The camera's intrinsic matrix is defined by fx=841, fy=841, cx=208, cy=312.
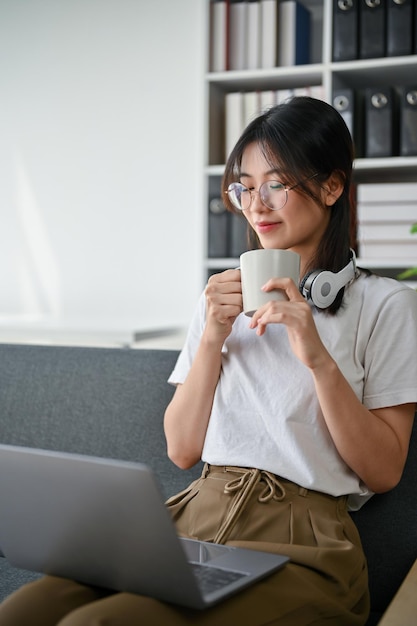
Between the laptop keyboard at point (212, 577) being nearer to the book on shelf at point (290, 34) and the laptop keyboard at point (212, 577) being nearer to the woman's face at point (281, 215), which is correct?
the woman's face at point (281, 215)

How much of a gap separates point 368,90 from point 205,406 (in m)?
1.90

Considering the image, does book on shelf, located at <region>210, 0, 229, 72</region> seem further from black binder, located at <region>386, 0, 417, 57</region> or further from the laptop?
the laptop

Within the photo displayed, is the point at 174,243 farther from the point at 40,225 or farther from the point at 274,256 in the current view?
the point at 274,256

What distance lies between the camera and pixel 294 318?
46.3 inches

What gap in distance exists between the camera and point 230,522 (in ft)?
4.02

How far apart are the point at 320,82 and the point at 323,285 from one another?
80.4 inches

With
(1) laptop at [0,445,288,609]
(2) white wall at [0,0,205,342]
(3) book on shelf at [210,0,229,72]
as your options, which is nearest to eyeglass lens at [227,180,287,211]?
(1) laptop at [0,445,288,609]

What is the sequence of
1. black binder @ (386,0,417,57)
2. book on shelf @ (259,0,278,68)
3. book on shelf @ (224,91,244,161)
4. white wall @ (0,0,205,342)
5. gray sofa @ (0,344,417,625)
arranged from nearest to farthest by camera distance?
gray sofa @ (0,344,417,625) → black binder @ (386,0,417,57) → book on shelf @ (259,0,278,68) → book on shelf @ (224,91,244,161) → white wall @ (0,0,205,342)

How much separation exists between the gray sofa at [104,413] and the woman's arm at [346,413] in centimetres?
15

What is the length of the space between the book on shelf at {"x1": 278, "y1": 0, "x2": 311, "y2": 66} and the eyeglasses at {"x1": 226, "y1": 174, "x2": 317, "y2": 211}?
6.08ft

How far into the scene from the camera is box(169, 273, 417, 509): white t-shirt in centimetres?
128

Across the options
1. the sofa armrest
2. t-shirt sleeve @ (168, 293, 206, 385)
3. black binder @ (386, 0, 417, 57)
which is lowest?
the sofa armrest

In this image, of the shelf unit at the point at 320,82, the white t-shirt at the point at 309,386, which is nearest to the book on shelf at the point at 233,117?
the shelf unit at the point at 320,82

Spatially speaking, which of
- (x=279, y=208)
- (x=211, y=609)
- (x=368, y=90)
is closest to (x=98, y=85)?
(x=368, y=90)
